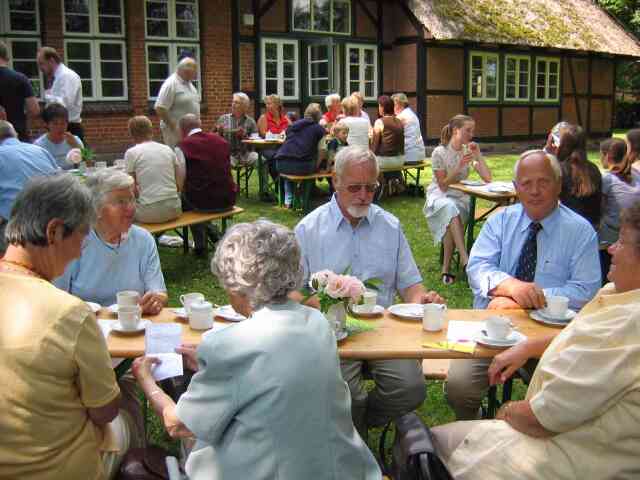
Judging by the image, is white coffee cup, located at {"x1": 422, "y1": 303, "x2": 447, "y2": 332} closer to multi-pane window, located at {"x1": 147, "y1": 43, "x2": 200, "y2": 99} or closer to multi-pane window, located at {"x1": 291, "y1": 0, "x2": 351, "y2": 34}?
multi-pane window, located at {"x1": 147, "y1": 43, "x2": 200, "y2": 99}

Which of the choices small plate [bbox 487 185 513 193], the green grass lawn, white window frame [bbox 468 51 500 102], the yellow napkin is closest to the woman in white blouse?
the yellow napkin

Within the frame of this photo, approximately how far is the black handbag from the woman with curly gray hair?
0.21 metres

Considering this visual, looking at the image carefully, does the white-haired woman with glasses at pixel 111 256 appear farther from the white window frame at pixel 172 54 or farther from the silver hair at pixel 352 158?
the white window frame at pixel 172 54

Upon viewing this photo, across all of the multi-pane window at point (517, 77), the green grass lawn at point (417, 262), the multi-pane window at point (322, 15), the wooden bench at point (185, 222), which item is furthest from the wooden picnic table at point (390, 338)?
the multi-pane window at point (517, 77)

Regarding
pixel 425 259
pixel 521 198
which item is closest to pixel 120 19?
pixel 425 259

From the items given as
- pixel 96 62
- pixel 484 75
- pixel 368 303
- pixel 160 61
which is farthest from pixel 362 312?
pixel 484 75

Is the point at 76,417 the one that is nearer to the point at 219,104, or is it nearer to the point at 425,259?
the point at 425,259

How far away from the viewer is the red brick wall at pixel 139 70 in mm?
11234

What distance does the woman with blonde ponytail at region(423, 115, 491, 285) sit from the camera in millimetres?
6102

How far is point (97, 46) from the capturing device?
1166 centimetres

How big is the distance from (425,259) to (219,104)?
7480mm

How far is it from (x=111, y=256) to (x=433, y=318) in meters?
1.49

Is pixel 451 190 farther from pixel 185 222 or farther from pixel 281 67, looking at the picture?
pixel 281 67

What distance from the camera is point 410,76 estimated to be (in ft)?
50.2
